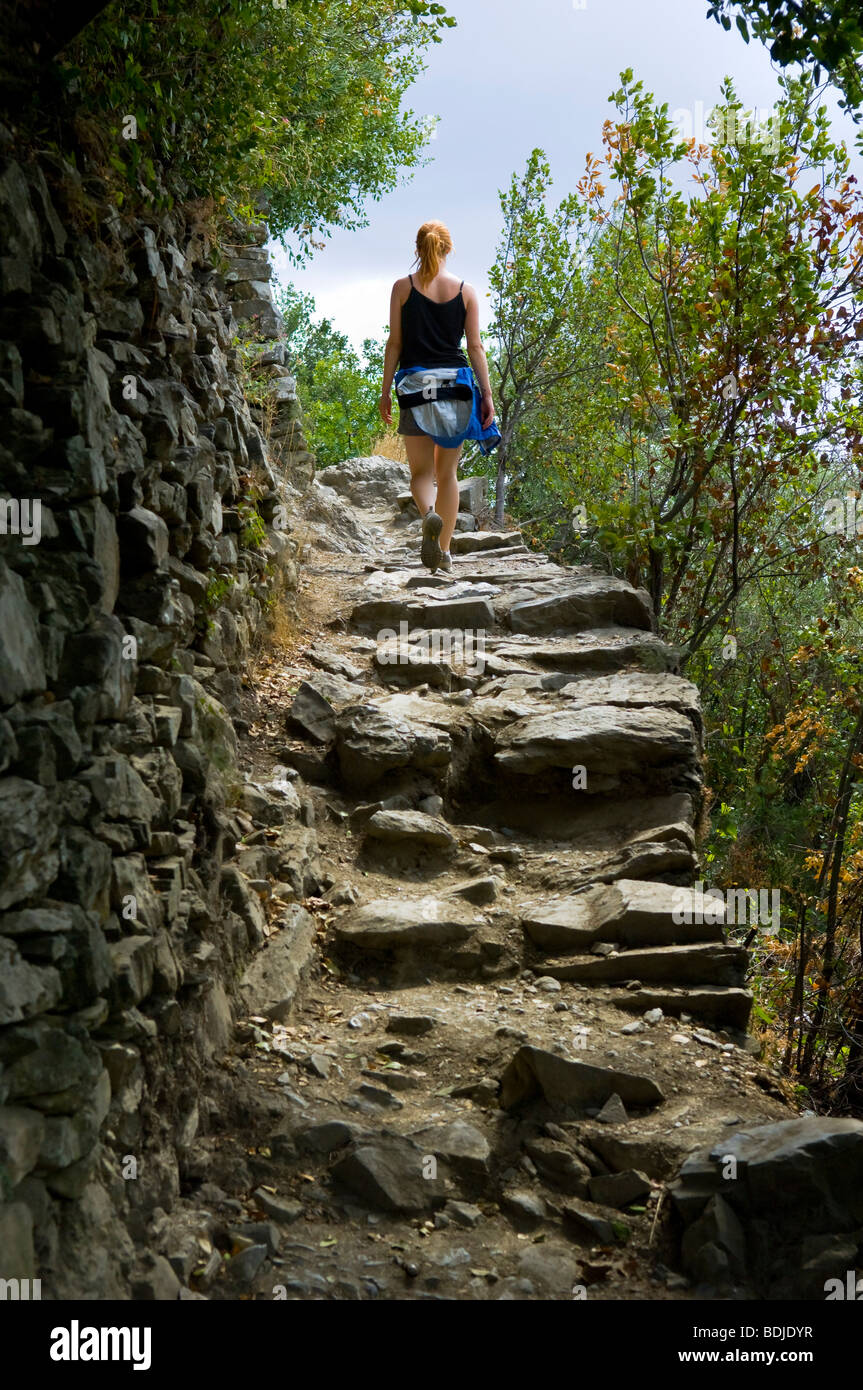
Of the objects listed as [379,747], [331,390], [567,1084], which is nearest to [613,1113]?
[567,1084]

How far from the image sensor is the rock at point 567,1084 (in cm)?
425

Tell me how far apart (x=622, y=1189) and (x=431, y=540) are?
20.1 feet

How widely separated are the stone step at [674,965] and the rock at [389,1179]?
4.99ft

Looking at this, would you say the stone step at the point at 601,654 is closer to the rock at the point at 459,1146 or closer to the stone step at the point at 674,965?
the stone step at the point at 674,965

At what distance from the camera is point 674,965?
16.5 feet

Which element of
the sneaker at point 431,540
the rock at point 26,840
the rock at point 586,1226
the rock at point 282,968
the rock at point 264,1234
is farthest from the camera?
the sneaker at point 431,540

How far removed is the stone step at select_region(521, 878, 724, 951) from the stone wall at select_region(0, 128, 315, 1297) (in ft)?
4.08

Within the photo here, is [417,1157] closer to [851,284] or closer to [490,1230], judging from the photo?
[490,1230]

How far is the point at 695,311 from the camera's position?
8883mm

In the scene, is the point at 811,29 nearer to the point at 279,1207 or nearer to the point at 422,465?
the point at 279,1207

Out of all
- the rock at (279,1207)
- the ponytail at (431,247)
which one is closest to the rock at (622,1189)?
the rock at (279,1207)

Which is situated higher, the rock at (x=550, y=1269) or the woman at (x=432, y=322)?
the woman at (x=432, y=322)

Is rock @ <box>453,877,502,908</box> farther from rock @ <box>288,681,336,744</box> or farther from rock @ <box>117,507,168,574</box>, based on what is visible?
rock @ <box>117,507,168,574</box>
